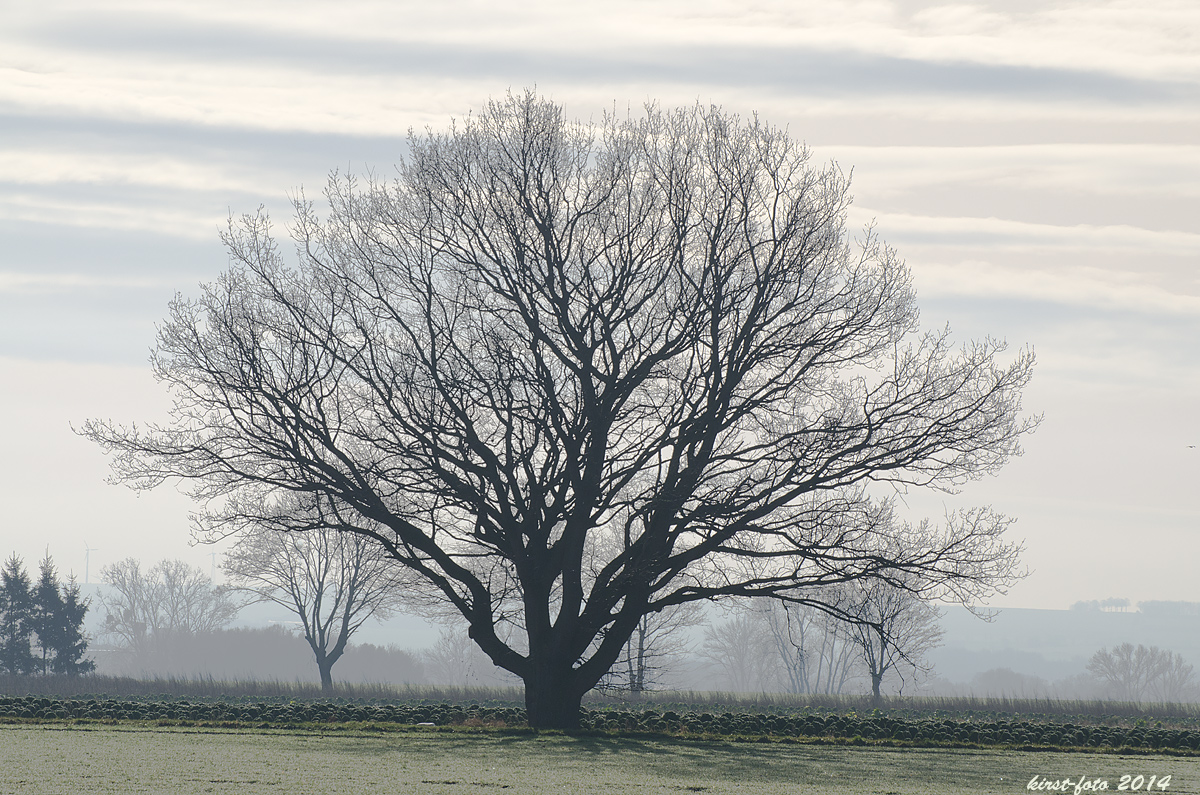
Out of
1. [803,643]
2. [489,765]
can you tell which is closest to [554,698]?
[489,765]

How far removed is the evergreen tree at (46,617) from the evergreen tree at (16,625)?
13.2 inches

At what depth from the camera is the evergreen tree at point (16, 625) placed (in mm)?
56781

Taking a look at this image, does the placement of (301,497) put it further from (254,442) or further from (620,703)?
(620,703)

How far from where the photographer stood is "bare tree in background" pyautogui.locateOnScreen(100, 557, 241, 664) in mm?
101500

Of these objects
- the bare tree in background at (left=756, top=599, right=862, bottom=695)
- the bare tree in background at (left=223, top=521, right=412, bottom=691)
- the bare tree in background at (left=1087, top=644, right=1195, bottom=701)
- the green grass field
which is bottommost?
the bare tree in background at (left=1087, top=644, right=1195, bottom=701)

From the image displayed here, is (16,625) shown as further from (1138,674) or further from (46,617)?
(1138,674)

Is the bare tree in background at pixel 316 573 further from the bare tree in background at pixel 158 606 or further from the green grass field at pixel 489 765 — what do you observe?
the bare tree in background at pixel 158 606

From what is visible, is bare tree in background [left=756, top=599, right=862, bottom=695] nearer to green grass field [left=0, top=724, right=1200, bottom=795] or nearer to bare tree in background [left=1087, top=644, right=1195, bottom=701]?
bare tree in background [left=1087, top=644, right=1195, bottom=701]

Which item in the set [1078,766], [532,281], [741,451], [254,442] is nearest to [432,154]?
[532,281]

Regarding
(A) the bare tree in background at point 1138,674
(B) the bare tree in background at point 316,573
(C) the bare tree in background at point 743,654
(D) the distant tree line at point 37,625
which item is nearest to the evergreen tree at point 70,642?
(D) the distant tree line at point 37,625

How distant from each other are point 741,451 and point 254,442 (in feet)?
34.1

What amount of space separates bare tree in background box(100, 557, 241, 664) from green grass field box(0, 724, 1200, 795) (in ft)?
298

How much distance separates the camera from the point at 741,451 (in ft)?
72.5

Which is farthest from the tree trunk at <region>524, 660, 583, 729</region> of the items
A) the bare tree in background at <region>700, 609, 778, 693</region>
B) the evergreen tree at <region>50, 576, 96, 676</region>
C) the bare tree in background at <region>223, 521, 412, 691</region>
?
the bare tree in background at <region>700, 609, 778, 693</region>
